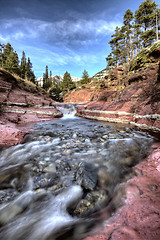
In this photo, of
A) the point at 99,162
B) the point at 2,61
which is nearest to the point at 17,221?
the point at 99,162

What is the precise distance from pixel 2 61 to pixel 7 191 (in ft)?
135

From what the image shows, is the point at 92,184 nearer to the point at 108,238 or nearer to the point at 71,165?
the point at 71,165

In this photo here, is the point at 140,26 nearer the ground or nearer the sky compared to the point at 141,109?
nearer the sky

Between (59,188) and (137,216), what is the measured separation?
4.32 feet

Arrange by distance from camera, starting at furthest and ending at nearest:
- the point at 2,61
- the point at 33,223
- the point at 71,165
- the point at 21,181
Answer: the point at 2,61 → the point at 71,165 → the point at 21,181 → the point at 33,223

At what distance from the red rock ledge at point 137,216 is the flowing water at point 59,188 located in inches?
7.1

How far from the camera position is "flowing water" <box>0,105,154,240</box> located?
4.11 ft

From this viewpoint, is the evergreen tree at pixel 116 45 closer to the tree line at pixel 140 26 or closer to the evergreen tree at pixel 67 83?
the tree line at pixel 140 26

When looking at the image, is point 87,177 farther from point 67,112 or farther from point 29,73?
point 29,73

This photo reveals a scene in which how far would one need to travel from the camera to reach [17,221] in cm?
133

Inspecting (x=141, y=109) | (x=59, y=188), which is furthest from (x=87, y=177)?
(x=141, y=109)

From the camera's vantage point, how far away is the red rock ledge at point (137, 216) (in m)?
0.88

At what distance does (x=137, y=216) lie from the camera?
1063 millimetres

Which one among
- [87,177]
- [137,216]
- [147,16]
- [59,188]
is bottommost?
[59,188]
